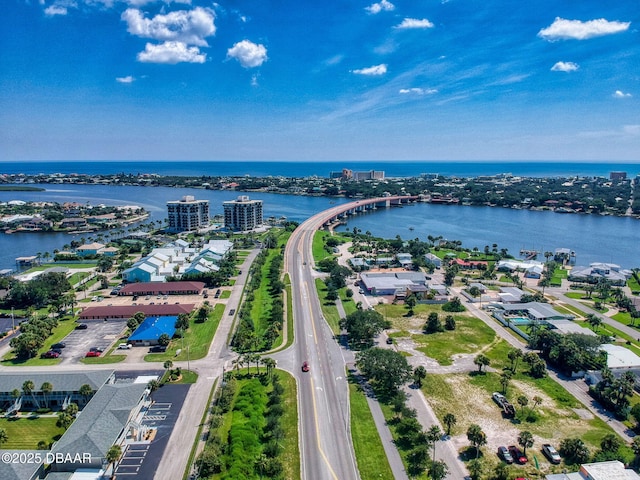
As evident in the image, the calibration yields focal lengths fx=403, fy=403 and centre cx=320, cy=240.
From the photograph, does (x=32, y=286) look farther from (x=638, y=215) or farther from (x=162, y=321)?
(x=638, y=215)

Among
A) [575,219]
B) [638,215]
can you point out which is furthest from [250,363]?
[638,215]

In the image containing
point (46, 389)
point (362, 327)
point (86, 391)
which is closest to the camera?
point (86, 391)

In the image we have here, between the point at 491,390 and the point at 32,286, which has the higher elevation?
the point at 32,286

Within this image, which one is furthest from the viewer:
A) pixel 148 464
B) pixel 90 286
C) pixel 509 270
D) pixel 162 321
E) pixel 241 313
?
pixel 509 270

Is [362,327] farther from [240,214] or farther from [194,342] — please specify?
[240,214]

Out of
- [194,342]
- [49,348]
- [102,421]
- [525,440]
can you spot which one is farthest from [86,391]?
[525,440]

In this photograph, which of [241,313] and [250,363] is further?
[241,313]

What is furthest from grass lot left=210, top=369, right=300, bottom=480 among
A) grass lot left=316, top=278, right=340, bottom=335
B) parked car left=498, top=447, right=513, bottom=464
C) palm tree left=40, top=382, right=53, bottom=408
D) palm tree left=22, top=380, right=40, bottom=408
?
palm tree left=22, top=380, right=40, bottom=408
